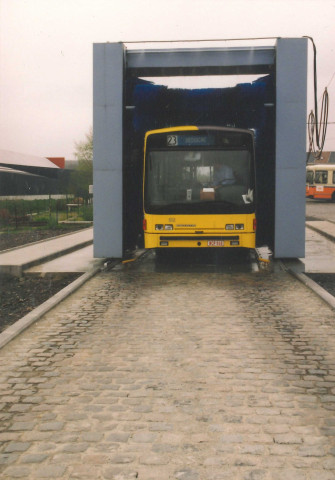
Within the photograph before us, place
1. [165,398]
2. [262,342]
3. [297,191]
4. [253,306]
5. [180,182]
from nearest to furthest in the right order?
[165,398] < [262,342] < [253,306] < [180,182] < [297,191]

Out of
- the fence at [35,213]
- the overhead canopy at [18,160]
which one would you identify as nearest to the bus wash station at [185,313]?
the fence at [35,213]

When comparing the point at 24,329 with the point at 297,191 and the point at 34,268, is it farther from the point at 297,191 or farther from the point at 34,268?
the point at 297,191

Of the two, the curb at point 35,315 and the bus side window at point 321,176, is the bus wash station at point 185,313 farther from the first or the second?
the bus side window at point 321,176

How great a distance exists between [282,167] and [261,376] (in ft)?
29.7

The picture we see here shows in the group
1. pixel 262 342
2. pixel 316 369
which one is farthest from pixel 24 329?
pixel 316 369

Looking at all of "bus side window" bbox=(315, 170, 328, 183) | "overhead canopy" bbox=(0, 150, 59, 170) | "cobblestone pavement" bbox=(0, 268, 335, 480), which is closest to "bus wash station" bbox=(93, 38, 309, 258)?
"cobblestone pavement" bbox=(0, 268, 335, 480)

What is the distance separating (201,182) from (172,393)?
850 centimetres

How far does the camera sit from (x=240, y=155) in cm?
1337

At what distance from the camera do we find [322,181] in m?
46.7

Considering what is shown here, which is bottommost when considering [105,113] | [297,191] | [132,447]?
[132,447]

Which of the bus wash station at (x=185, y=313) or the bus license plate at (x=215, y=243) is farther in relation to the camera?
the bus license plate at (x=215, y=243)

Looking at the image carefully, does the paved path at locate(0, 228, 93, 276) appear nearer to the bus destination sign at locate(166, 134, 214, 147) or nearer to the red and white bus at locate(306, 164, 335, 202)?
the bus destination sign at locate(166, 134, 214, 147)

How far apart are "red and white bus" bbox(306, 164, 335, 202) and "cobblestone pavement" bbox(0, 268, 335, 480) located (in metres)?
38.1

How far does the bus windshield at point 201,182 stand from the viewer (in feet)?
43.4
